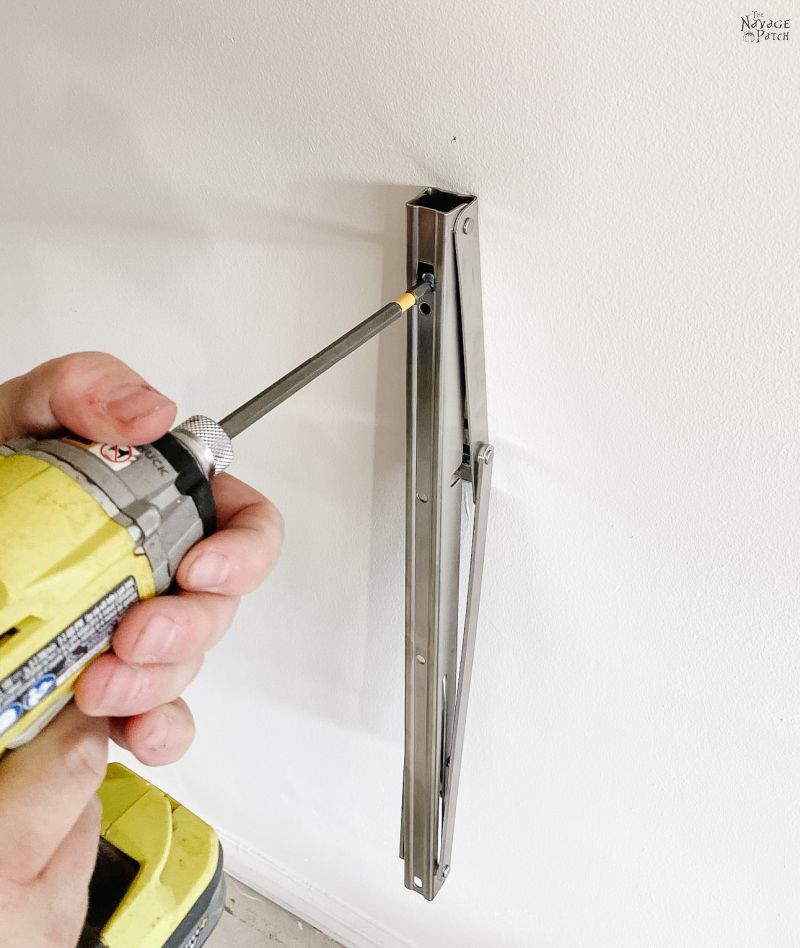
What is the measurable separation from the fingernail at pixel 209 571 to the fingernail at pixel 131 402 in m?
0.08

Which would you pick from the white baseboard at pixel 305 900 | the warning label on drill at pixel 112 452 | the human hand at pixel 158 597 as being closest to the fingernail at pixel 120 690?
the human hand at pixel 158 597

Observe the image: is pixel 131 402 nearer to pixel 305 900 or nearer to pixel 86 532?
pixel 86 532

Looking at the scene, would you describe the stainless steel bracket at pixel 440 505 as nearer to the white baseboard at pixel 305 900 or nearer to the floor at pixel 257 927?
the white baseboard at pixel 305 900

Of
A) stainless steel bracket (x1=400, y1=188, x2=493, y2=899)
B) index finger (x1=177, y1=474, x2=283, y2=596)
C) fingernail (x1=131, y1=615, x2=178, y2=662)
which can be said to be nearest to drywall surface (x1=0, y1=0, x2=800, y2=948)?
stainless steel bracket (x1=400, y1=188, x2=493, y2=899)

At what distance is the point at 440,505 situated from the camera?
60cm

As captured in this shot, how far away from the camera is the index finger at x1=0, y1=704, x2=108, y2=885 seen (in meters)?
0.44

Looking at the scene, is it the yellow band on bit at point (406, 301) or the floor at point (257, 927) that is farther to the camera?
the floor at point (257, 927)

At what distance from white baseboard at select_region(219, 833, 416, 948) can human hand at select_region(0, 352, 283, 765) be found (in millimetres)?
649

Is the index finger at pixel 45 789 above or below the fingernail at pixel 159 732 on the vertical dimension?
below

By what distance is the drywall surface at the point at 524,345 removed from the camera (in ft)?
1.51

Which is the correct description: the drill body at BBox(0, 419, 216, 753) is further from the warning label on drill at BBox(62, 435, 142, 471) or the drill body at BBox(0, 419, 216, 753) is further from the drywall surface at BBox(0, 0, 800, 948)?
the drywall surface at BBox(0, 0, 800, 948)

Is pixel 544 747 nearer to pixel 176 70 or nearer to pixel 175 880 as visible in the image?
pixel 175 880

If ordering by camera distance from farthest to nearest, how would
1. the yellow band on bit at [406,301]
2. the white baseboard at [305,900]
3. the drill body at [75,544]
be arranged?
the white baseboard at [305,900]
the yellow band on bit at [406,301]
the drill body at [75,544]

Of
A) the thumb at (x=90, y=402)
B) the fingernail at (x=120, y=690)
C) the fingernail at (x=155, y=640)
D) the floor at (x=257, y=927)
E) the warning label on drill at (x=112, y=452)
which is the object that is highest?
the thumb at (x=90, y=402)
